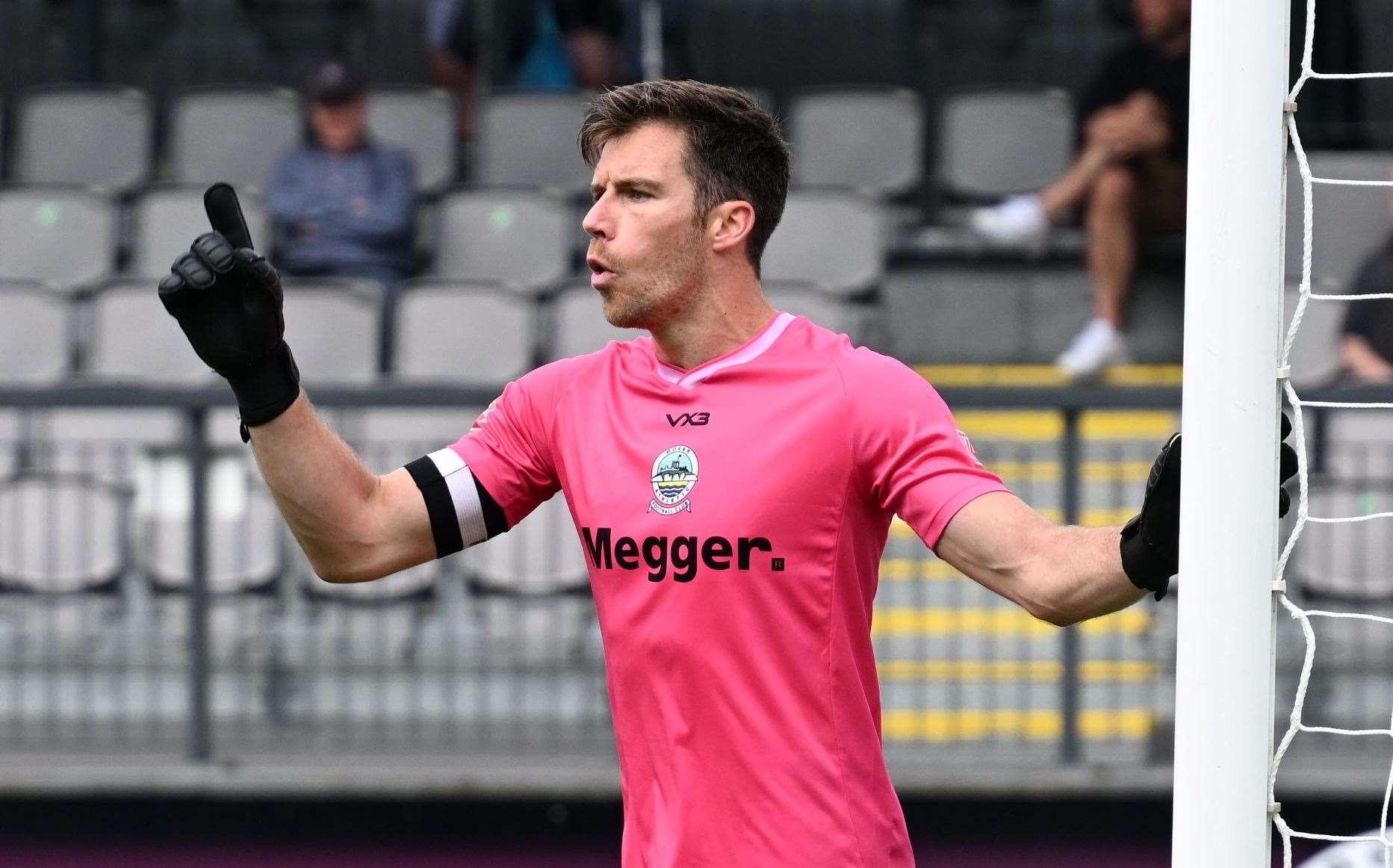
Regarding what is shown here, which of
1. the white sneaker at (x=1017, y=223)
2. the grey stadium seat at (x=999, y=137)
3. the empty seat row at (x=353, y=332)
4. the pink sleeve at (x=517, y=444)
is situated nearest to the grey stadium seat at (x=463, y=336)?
the empty seat row at (x=353, y=332)

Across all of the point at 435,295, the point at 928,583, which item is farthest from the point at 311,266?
the point at 928,583

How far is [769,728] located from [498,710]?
367 cm

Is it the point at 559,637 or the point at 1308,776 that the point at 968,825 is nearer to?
the point at 1308,776

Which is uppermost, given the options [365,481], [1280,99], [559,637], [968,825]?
[1280,99]

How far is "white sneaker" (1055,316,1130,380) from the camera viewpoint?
741cm

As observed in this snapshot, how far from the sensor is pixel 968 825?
613 centimetres

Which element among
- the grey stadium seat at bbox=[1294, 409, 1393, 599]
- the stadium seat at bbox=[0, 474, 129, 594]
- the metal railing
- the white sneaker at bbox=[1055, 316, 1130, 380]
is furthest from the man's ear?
the white sneaker at bbox=[1055, 316, 1130, 380]

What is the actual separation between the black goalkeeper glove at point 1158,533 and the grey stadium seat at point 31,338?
6.01 metres

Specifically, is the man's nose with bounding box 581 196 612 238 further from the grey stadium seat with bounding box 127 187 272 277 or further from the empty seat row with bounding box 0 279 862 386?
the grey stadium seat with bounding box 127 187 272 277

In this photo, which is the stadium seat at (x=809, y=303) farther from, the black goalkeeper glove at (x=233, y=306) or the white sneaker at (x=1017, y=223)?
the black goalkeeper glove at (x=233, y=306)

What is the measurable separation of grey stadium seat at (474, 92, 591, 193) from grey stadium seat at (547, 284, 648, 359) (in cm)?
187

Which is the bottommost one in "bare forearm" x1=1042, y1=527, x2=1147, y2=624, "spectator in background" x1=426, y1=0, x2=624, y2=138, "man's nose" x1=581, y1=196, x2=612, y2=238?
"bare forearm" x1=1042, y1=527, x2=1147, y2=624

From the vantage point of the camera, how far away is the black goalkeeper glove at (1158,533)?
7.30ft

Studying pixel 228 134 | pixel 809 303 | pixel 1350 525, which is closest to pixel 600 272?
pixel 1350 525
